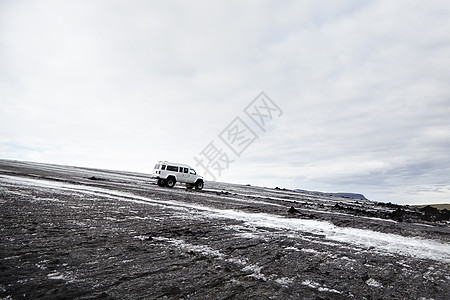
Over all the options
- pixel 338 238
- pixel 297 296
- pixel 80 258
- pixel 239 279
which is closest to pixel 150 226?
pixel 80 258

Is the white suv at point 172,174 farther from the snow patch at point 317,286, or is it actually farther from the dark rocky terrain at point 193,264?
the snow patch at point 317,286

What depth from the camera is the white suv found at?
2483 cm

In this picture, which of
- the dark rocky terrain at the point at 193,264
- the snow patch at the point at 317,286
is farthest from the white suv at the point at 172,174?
the snow patch at the point at 317,286

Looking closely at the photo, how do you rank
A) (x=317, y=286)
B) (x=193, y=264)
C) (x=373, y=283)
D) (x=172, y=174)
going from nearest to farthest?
(x=317, y=286), (x=373, y=283), (x=193, y=264), (x=172, y=174)

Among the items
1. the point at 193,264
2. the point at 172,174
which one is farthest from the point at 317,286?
the point at 172,174

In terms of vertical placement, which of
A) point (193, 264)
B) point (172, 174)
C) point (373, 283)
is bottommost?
point (193, 264)

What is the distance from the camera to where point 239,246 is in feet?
16.4

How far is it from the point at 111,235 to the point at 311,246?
3.88 m

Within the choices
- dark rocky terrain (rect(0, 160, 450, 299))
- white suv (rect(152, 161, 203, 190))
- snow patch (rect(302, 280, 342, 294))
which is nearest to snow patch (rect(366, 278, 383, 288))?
dark rocky terrain (rect(0, 160, 450, 299))

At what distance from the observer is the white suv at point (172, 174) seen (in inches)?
977

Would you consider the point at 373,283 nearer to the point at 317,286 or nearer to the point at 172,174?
the point at 317,286

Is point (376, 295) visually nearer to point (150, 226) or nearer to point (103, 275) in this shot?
point (103, 275)

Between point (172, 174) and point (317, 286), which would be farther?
point (172, 174)

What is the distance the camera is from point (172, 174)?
25094 mm
